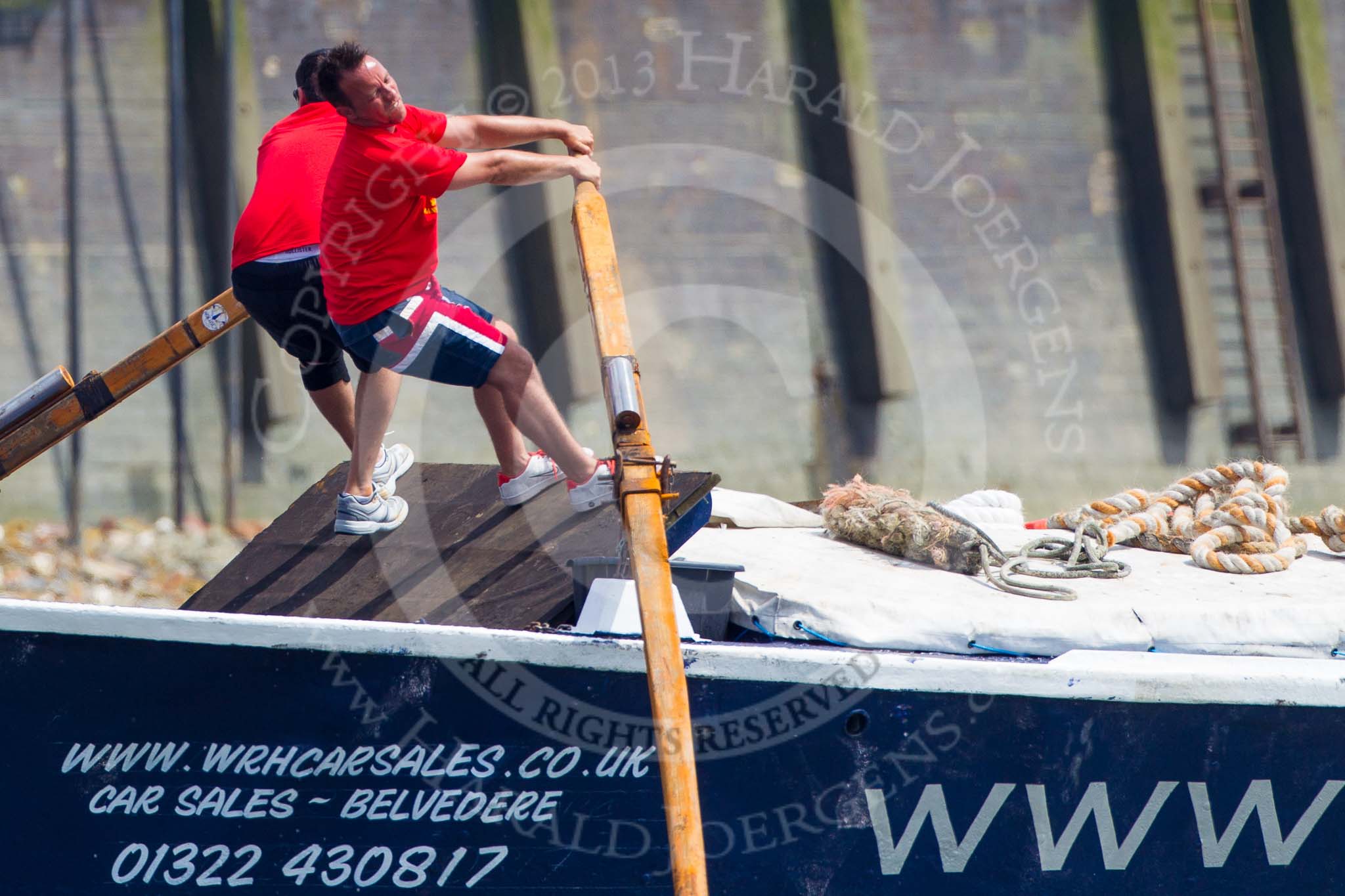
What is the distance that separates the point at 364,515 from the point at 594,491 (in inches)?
26.9

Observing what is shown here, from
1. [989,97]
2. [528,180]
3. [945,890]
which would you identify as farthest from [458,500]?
[989,97]

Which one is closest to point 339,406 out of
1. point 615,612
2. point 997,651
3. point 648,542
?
point 615,612

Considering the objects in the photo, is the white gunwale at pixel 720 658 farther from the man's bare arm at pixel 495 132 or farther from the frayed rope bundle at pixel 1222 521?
the man's bare arm at pixel 495 132

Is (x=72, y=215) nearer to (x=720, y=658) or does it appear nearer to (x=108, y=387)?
(x=108, y=387)

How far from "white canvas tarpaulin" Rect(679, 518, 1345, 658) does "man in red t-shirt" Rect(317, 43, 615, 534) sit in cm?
68

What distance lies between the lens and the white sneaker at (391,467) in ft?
13.3

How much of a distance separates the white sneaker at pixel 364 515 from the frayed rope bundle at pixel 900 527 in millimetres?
1329

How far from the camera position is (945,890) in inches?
120

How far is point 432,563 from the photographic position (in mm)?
3660

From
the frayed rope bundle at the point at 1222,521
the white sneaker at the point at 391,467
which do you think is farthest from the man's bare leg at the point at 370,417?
the frayed rope bundle at the point at 1222,521

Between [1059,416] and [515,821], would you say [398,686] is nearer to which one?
[515,821]

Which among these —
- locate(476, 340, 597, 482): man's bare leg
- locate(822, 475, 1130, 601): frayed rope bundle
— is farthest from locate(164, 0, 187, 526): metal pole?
locate(822, 475, 1130, 601): frayed rope bundle

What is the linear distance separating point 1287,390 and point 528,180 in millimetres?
6957

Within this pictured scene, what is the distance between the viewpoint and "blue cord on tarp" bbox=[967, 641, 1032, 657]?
10.4 ft
